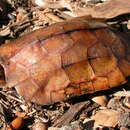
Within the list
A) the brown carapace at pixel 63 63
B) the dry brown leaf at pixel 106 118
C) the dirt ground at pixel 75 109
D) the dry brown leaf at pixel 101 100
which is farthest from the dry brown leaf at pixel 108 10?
the dry brown leaf at pixel 106 118

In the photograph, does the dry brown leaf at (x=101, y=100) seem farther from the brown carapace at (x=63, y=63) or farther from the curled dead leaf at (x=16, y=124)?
the curled dead leaf at (x=16, y=124)

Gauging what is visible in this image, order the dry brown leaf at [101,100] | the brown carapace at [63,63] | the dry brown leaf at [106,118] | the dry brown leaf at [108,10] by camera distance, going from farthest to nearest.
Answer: the dry brown leaf at [108,10] → the dry brown leaf at [101,100] → the brown carapace at [63,63] → the dry brown leaf at [106,118]

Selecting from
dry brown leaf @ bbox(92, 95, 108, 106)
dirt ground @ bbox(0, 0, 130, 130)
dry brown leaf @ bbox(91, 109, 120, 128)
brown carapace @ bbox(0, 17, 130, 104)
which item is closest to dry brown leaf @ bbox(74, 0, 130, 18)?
dirt ground @ bbox(0, 0, 130, 130)

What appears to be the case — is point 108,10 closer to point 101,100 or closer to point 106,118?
point 101,100

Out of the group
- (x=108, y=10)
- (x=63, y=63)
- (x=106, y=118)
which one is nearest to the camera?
(x=106, y=118)

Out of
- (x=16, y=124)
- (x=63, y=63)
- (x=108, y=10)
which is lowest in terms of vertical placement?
(x=16, y=124)

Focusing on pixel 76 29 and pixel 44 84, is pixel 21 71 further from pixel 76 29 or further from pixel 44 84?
pixel 76 29

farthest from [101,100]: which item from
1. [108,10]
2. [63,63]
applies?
[108,10]

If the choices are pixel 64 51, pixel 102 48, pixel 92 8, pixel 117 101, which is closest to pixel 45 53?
pixel 64 51
